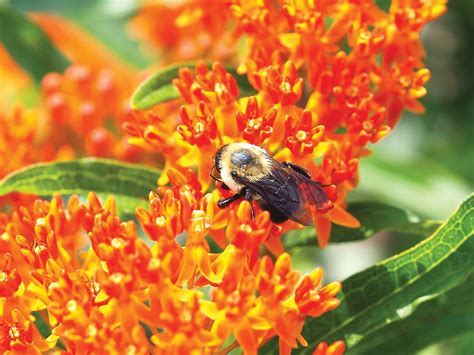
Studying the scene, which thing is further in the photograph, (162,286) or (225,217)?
(225,217)

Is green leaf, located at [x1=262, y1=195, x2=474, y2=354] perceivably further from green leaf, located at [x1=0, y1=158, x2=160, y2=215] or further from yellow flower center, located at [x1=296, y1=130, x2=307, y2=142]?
green leaf, located at [x1=0, y1=158, x2=160, y2=215]

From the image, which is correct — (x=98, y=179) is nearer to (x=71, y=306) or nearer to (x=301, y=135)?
(x=71, y=306)

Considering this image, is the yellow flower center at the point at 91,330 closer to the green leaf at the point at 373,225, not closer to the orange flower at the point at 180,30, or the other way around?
the green leaf at the point at 373,225

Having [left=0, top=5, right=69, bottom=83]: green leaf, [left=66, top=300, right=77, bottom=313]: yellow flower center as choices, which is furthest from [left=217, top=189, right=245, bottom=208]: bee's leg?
[left=0, top=5, right=69, bottom=83]: green leaf

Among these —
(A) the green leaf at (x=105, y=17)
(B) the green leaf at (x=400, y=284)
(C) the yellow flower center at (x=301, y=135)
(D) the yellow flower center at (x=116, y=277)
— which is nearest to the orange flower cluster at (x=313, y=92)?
(C) the yellow flower center at (x=301, y=135)

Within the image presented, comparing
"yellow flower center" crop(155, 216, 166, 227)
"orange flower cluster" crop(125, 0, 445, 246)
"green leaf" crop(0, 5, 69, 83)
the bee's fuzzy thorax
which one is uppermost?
"green leaf" crop(0, 5, 69, 83)

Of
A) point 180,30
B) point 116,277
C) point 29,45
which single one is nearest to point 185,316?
point 116,277
